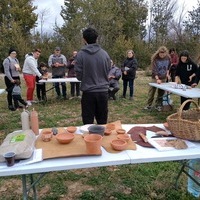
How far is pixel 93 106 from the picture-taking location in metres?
2.94

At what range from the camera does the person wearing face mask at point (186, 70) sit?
5.05 meters

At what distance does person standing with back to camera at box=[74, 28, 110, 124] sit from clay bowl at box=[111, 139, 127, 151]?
1.10 m

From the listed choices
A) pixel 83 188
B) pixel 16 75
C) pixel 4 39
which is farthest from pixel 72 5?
pixel 83 188

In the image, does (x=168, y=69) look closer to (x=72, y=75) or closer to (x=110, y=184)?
(x=72, y=75)

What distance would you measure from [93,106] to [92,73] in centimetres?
38

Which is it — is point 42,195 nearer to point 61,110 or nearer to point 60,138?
point 60,138

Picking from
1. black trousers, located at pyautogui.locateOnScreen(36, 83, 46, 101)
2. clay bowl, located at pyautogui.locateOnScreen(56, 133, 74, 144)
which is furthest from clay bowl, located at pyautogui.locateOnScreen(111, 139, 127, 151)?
black trousers, located at pyautogui.locateOnScreen(36, 83, 46, 101)

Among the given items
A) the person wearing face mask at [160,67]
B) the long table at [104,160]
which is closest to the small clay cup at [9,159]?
the long table at [104,160]

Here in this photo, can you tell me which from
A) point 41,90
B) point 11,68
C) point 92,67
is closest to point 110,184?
point 92,67

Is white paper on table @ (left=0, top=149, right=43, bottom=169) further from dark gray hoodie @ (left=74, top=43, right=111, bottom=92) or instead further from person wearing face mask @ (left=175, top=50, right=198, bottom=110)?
person wearing face mask @ (left=175, top=50, right=198, bottom=110)

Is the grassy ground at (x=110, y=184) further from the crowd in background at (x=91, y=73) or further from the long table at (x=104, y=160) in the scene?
the long table at (x=104, y=160)

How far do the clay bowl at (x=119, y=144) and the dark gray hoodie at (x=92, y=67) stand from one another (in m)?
1.10

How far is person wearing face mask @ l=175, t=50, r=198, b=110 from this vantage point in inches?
199

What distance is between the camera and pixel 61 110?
5.91 metres
